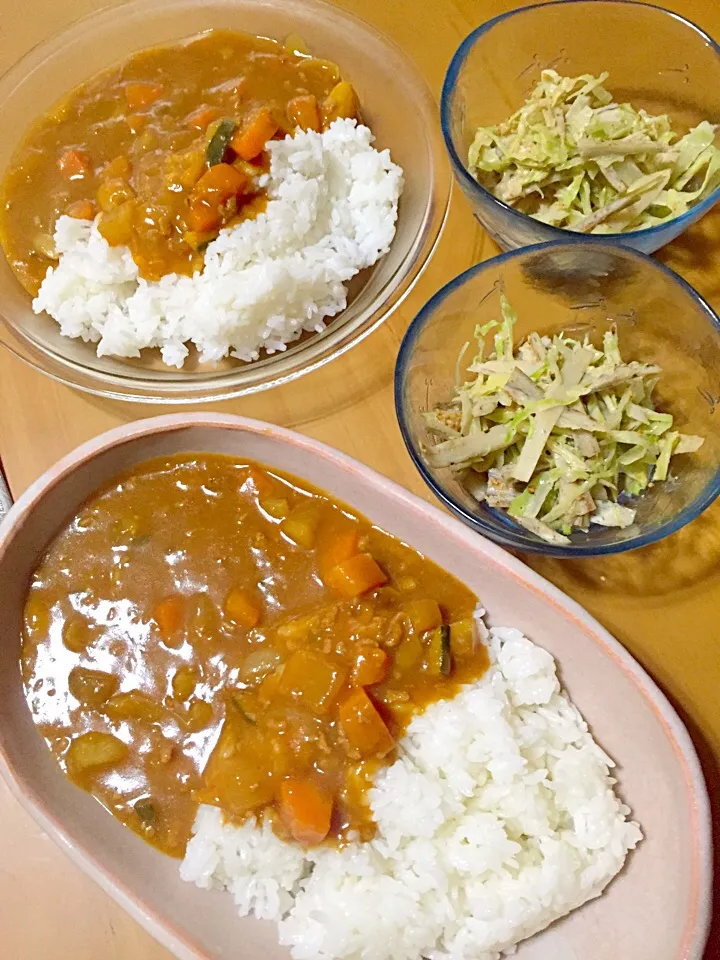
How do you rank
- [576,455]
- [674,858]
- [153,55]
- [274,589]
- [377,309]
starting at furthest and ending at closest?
[153,55] < [377,309] < [274,589] < [576,455] < [674,858]

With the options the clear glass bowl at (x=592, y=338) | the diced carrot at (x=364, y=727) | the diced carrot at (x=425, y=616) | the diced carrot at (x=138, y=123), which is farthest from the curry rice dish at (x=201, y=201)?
the diced carrot at (x=364, y=727)

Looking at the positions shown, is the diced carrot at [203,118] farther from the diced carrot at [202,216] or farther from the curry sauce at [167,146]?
the diced carrot at [202,216]

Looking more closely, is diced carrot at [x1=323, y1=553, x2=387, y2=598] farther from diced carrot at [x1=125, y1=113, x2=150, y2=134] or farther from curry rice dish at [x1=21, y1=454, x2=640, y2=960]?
diced carrot at [x1=125, y1=113, x2=150, y2=134]

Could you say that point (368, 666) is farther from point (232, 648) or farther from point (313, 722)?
point (232, 648)

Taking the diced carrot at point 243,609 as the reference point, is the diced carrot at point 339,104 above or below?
above

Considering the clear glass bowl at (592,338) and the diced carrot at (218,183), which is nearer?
the clear glass bowl at (592,338)

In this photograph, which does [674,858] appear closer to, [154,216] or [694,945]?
[694,945]

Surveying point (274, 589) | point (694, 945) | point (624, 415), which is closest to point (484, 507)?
point (624, 415)

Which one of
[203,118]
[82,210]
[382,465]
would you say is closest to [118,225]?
[82,210]
